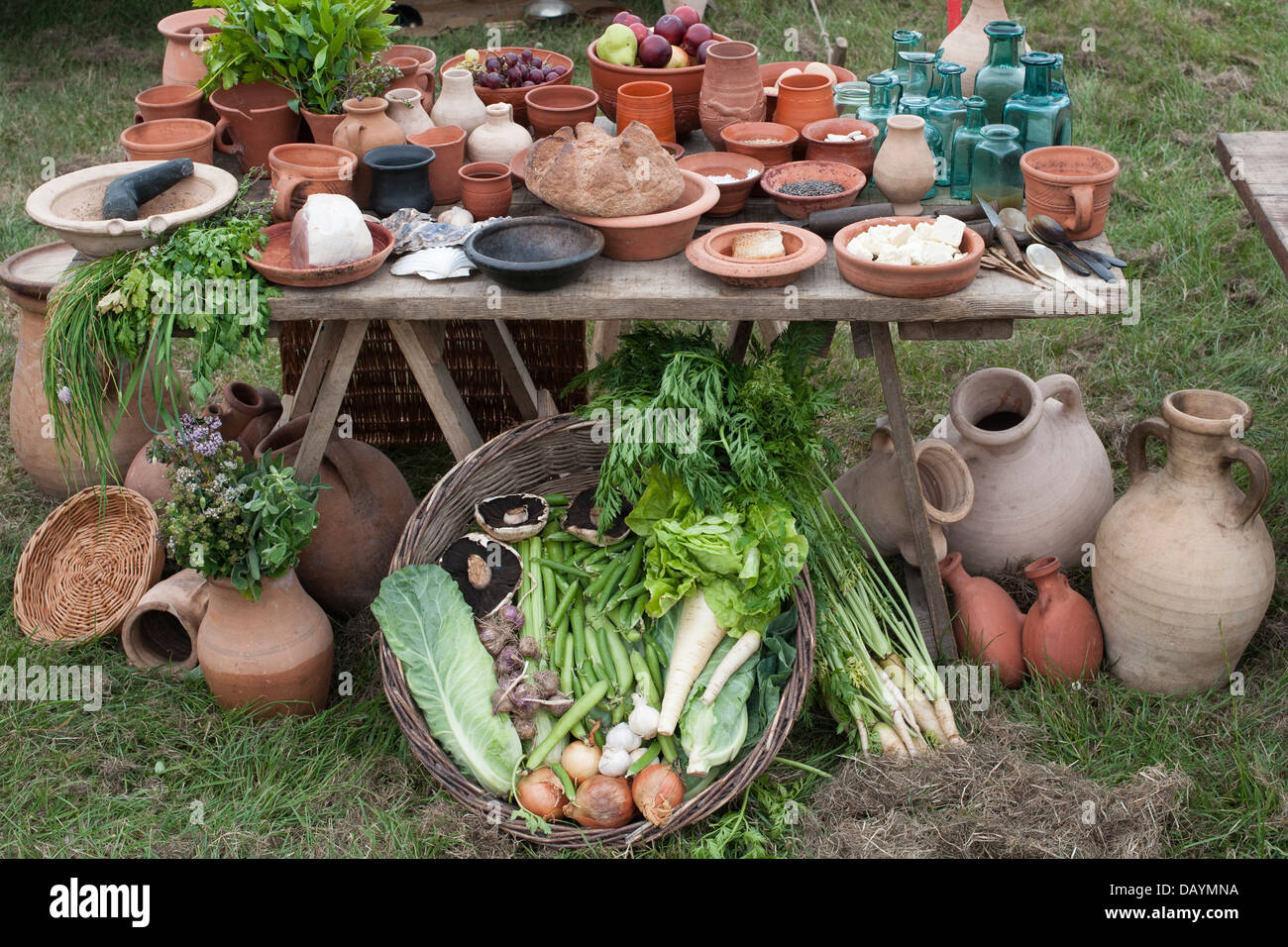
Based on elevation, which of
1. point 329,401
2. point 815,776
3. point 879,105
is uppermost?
point 879,105

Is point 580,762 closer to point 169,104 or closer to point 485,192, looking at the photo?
point 485,192

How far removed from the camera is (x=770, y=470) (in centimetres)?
315

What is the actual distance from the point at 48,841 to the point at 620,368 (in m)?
1.92

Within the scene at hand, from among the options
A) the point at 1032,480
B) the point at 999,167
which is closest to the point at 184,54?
the point at 999,167

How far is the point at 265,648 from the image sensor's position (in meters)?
3.25

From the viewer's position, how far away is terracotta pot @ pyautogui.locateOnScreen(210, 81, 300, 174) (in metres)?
3.62

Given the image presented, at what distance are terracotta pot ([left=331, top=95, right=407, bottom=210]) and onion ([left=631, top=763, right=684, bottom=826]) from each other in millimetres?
1833

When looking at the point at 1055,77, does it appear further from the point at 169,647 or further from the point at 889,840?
the point at 169,647

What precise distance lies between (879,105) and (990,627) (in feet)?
5.30

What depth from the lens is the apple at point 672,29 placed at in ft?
12.8

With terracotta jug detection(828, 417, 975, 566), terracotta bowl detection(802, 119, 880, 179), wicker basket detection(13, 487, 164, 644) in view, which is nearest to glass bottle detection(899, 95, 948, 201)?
terracotta bowl detection(802, 119, 880, 179)

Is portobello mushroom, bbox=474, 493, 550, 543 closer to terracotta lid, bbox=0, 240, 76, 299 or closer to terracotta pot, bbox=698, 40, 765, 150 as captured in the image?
terracotta pot, bbox=698, 40, 765, 150

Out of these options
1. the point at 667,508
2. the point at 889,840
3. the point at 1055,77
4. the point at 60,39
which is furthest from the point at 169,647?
the point at 60,39

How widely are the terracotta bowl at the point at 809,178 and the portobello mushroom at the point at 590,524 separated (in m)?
0.97
